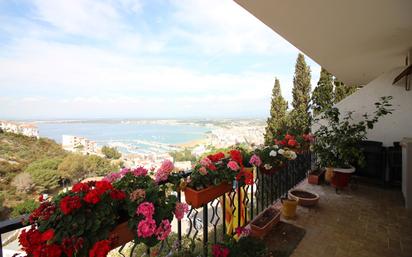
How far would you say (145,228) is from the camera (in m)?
1.13

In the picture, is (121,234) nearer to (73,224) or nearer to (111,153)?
(73,224)

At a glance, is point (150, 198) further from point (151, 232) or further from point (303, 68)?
point (303, 68)

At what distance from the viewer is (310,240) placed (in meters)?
2.17

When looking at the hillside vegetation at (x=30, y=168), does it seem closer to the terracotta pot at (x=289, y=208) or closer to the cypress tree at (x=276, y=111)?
the terracotta pot at (x=289, y=208)

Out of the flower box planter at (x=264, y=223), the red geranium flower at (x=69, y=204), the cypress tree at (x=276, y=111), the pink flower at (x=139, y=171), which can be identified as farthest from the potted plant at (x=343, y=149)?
the cypress tree at (x=276, y=111)

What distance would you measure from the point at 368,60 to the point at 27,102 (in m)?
9.63

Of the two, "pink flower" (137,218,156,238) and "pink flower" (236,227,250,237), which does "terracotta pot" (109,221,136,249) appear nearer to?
"pink flower" (137,218,156,238)

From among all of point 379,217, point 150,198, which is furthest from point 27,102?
point 379,217

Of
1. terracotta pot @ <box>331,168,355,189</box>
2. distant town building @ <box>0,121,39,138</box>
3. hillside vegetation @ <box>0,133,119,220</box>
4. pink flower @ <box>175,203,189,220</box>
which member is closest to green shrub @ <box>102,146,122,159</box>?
hillside vegetation @ <box>0,133,119,220</box>

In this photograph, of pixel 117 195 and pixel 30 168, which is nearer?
pixel 117 195

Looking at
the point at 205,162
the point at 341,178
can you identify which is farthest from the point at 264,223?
the point at 341,178

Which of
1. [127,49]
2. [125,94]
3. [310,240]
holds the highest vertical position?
[127,49]

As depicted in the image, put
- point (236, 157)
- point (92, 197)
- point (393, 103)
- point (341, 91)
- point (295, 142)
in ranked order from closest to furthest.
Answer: point (92, 197), point (236, 157), point (295, 142), point (393, 103), point (341, 91)

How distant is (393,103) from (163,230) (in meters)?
4.67
